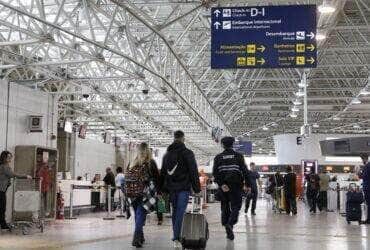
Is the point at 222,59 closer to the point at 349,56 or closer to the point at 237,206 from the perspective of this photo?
the point at 237,206

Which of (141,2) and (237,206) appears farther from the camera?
(141,2)

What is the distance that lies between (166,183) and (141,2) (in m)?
9.58

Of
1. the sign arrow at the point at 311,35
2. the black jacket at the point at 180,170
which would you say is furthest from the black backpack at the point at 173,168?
the sign arrow at the point at 311,35

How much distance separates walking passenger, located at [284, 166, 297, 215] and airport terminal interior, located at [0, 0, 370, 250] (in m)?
Result: 0.05

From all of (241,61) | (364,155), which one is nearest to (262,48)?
(241,61)

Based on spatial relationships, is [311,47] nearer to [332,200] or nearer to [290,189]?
[290,189]

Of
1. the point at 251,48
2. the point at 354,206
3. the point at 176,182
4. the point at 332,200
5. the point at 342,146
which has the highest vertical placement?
the point at 251,48

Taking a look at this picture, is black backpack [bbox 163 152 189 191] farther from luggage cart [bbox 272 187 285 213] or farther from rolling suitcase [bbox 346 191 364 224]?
luggage cart [bbox 272 187 285 213]

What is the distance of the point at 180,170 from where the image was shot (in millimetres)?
8219

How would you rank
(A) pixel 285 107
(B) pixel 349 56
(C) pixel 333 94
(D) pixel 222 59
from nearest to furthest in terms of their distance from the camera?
1. (D) pixel 222 59
2. (B) pixel 349 56
3. (C) pixel 333 94
4. (A) pixel 285 107

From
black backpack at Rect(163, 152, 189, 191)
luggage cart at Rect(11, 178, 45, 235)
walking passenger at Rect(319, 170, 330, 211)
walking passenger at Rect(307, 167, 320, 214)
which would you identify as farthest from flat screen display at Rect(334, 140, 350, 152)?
black backpack at Rect(163, 152, 189, 191)

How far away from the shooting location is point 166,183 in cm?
834

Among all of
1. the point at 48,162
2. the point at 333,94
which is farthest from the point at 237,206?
the point at 333,94

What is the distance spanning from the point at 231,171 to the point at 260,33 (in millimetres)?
6450
